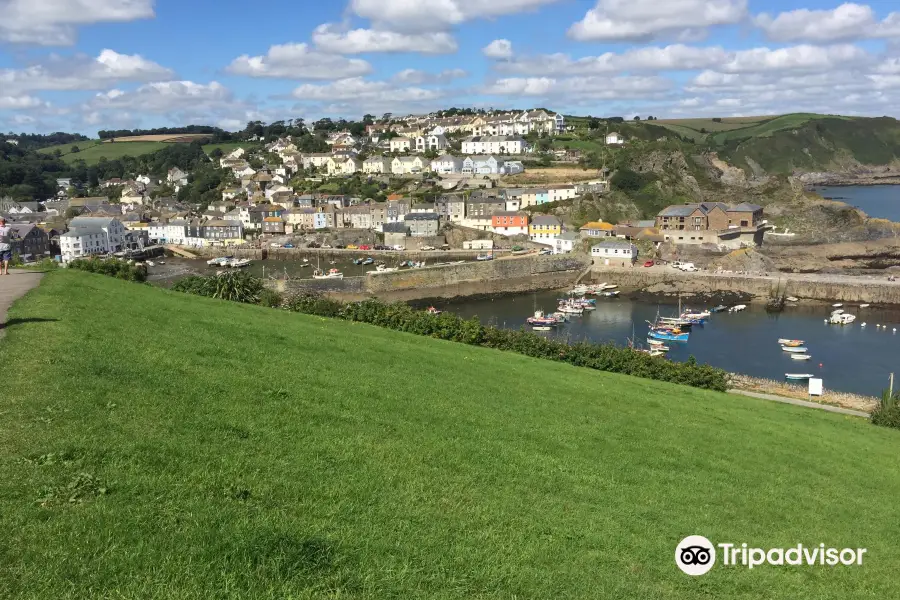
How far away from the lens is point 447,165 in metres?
104

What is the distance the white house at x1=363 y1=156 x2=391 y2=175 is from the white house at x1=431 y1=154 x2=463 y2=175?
944 cm

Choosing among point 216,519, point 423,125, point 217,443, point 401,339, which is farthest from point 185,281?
point 423,125

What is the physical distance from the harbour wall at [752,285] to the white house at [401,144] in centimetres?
6598


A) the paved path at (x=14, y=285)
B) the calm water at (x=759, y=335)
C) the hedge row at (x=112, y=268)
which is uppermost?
the paved path at (x=14, y=285)

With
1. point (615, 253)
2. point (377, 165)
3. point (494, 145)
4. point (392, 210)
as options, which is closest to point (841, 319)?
point (615, 253)

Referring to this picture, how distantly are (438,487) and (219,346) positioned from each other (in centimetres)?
655

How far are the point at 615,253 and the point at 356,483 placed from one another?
60780mm

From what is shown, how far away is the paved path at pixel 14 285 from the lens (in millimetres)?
12662

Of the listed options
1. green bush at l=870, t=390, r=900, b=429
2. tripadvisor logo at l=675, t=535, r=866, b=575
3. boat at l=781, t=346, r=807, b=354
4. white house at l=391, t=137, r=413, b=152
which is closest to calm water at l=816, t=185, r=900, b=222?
boat at l=781, t=346, r=807, b=354

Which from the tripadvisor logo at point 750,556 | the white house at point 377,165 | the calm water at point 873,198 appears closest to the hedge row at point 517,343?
the tripadvisor logo at point 750,556

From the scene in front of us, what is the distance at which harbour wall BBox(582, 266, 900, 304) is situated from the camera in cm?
5272

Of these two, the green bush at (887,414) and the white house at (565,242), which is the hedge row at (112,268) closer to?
the green bush at (887,414)

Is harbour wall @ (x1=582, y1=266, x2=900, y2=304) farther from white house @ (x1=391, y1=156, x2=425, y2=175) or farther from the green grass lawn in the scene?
white house @ (x1=391, y1=156, x2=425, y2=175)

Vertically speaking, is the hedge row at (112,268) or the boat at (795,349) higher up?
the hedge row at (112,268)
